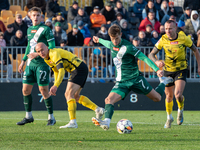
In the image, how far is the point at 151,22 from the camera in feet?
56.3

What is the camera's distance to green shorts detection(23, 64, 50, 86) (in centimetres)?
827

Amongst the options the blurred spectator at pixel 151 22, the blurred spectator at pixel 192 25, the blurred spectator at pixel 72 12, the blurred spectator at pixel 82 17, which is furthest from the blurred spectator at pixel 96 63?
the blurred spectator at pixel 192 25

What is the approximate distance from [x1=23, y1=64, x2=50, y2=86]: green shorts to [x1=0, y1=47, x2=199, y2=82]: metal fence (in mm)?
5552

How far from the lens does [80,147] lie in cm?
545

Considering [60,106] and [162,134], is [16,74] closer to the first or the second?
[60,106]

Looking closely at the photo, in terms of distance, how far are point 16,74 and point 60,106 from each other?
202cm

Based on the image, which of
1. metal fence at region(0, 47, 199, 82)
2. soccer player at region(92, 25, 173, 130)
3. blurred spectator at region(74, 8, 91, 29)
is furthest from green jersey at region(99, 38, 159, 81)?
blurred spectator at region(74, 8, 91, 29)

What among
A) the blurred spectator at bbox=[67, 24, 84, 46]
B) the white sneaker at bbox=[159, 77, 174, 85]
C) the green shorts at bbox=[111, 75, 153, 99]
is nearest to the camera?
the green shorts at bbox=[111, 75, 153, 99]

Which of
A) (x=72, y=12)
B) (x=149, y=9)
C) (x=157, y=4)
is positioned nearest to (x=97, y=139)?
(x=72, y=12)

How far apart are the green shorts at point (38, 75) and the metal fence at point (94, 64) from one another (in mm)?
5552

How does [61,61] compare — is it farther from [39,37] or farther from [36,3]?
[36,3]

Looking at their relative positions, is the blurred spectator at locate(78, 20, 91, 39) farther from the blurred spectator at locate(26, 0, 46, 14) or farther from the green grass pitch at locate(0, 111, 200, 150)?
the green grass pitch at locate(0, 111, 200, 150)

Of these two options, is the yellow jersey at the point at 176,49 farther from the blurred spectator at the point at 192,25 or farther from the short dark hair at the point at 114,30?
the blurred spectator at the point at 192,25

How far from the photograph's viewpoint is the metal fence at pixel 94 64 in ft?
45.2
